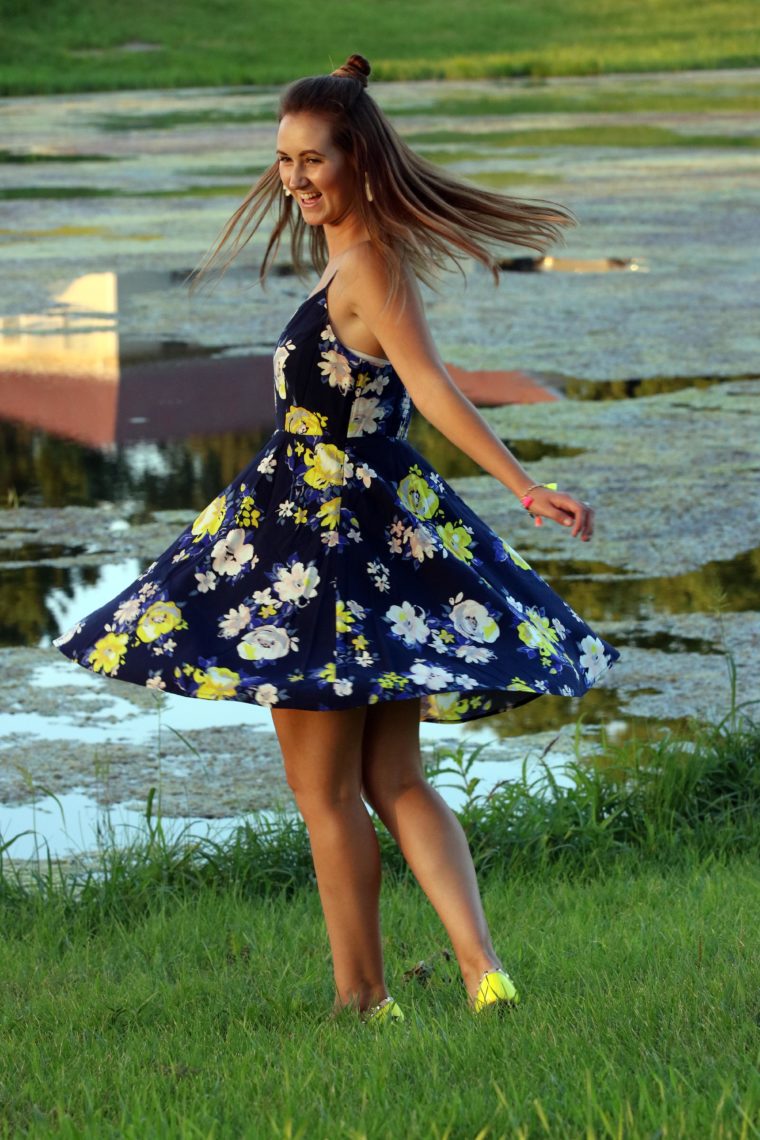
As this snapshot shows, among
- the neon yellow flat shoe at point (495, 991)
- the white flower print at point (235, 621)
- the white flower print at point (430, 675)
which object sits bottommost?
the neon yellow flat shoe at point (495, 991)

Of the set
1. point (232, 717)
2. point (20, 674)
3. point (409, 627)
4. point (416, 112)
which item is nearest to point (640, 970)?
point (409, 627)

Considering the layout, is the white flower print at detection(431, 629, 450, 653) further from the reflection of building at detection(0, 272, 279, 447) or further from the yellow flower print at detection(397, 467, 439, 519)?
the reflection of building at detection(0, 272, 279, 447)

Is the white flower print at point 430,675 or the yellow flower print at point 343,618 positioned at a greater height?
the yellow flower print at point 343,618

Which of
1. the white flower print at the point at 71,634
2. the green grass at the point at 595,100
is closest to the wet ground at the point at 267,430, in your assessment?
the white flower print at the point at 71,634

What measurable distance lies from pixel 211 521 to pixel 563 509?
0.62 metres

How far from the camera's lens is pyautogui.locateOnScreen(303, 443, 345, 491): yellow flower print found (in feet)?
10.5

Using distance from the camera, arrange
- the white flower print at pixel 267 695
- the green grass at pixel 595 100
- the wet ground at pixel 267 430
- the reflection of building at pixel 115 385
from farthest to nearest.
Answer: the green grass at pixel 595 100 < the reflection of building at pixel 115 385 < the wet ground at pixel 267 430 < the white flower print at pixel 267 695

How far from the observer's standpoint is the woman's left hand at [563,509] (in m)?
3.03

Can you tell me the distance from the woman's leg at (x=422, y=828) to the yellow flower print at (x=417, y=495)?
1.04ft

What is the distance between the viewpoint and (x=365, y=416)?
10.7ft

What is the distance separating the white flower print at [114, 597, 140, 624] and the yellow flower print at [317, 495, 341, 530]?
0.34 meters

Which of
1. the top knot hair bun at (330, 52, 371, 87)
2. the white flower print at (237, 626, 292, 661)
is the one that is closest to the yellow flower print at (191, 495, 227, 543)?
the white flower print at (237, 626, 292, 661)

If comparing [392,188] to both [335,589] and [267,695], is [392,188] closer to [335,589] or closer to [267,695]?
[335,589]

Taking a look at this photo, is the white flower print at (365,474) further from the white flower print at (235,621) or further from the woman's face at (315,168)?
the woman's face at (315,168)
